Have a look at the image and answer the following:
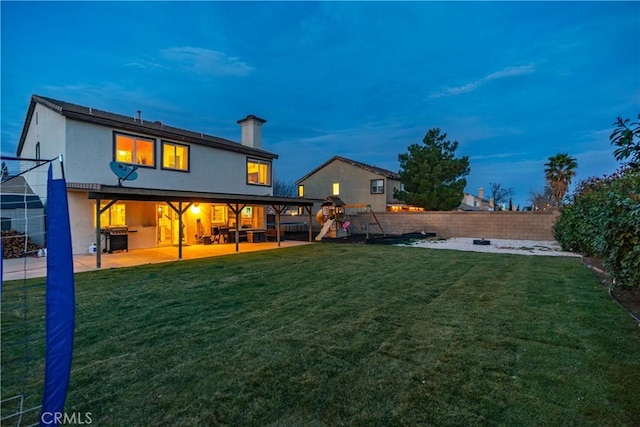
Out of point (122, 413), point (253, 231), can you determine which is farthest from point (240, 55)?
point (122, 413)

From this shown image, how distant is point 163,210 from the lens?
13.9 m

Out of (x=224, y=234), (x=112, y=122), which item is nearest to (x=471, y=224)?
(x=224, y=234)

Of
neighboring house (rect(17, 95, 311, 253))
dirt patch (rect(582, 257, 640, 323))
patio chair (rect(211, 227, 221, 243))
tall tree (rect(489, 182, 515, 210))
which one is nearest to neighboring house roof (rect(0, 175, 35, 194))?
neighboring house (rect(17, 95, 311, 253))

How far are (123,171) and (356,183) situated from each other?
60.1 feet

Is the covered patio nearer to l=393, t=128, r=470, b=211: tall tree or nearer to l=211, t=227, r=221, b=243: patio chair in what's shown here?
l=211, t=227, r=221, b=243: patio chair

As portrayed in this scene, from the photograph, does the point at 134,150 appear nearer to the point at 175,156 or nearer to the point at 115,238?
the point at 175,156

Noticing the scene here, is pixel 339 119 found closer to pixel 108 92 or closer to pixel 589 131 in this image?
pixel 108 92

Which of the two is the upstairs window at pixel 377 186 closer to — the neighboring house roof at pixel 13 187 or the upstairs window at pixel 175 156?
the upstairs window at pixel 175 156

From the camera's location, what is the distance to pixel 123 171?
35.5 ft

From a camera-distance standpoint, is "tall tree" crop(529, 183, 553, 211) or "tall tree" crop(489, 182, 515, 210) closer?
"tall tree" crop(529, 183, 553, 211)

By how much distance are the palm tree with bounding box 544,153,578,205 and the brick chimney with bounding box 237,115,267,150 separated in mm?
22262

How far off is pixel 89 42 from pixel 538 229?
29.8 metres

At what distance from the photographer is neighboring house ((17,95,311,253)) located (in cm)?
1058

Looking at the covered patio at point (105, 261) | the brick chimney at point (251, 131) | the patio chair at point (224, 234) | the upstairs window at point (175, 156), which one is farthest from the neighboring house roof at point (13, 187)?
the brick chimney at point (251, 131)
